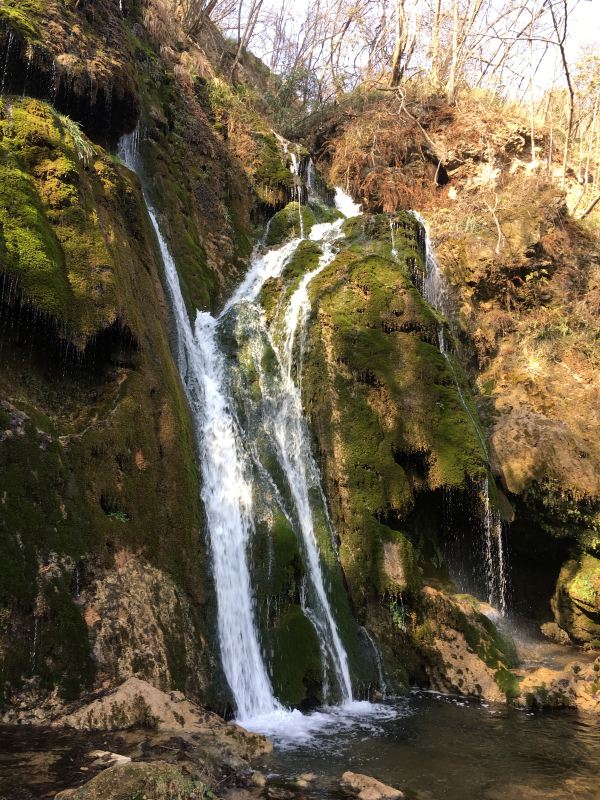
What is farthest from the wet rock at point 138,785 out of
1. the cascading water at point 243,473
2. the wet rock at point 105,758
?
the cascading water at point 243,473

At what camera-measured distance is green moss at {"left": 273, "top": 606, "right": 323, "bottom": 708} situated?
853cm

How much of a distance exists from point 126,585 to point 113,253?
5.06 m

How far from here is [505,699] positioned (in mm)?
9711

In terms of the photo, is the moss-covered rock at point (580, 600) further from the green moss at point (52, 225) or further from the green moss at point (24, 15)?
the green moss at point (24, 15)

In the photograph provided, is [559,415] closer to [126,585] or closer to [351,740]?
[351,740]

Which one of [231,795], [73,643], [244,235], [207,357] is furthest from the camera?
[244,235]

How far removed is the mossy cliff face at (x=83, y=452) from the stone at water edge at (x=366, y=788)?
2363 millimetres

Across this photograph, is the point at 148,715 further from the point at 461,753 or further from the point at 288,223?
the point at 288,223

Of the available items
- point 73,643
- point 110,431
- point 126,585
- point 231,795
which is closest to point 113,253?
point 110,431

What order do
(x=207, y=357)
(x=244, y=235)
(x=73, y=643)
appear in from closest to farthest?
(x=73, y=643), (x=207, y=357), (x=244, y=235)

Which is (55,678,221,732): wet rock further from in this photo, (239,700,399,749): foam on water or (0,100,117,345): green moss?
(0,100,117,345): green moss

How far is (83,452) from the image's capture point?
7.57 metres

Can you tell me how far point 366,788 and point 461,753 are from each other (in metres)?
2.07

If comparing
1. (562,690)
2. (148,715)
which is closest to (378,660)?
(562,690)
